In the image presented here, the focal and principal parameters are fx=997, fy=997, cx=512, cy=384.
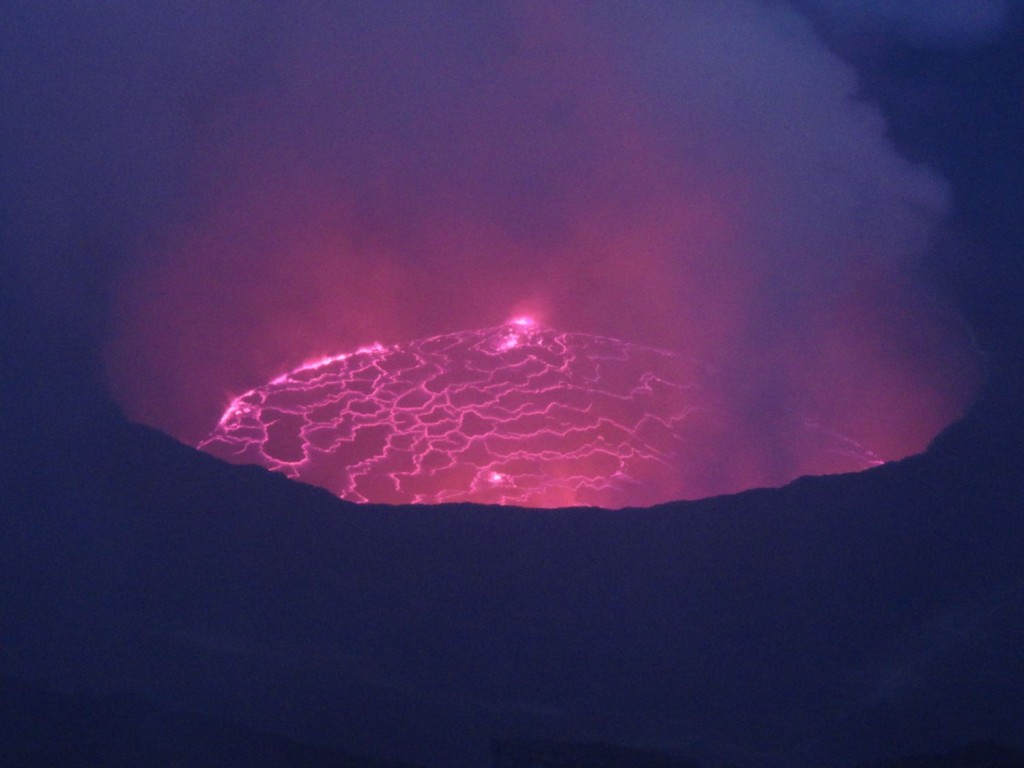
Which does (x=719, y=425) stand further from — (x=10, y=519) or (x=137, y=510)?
(x=10, y=519)

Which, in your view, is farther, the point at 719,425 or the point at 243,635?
the point at 719,425

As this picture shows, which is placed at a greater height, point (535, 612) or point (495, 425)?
point (495, 425)

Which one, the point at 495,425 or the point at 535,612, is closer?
the point at 535,612

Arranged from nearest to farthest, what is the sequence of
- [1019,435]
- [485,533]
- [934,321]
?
[485,533]
[1019,435]
[934,321]

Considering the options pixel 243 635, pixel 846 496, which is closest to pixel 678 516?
→ pixel 846 496

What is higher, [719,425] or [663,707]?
[719,425]
